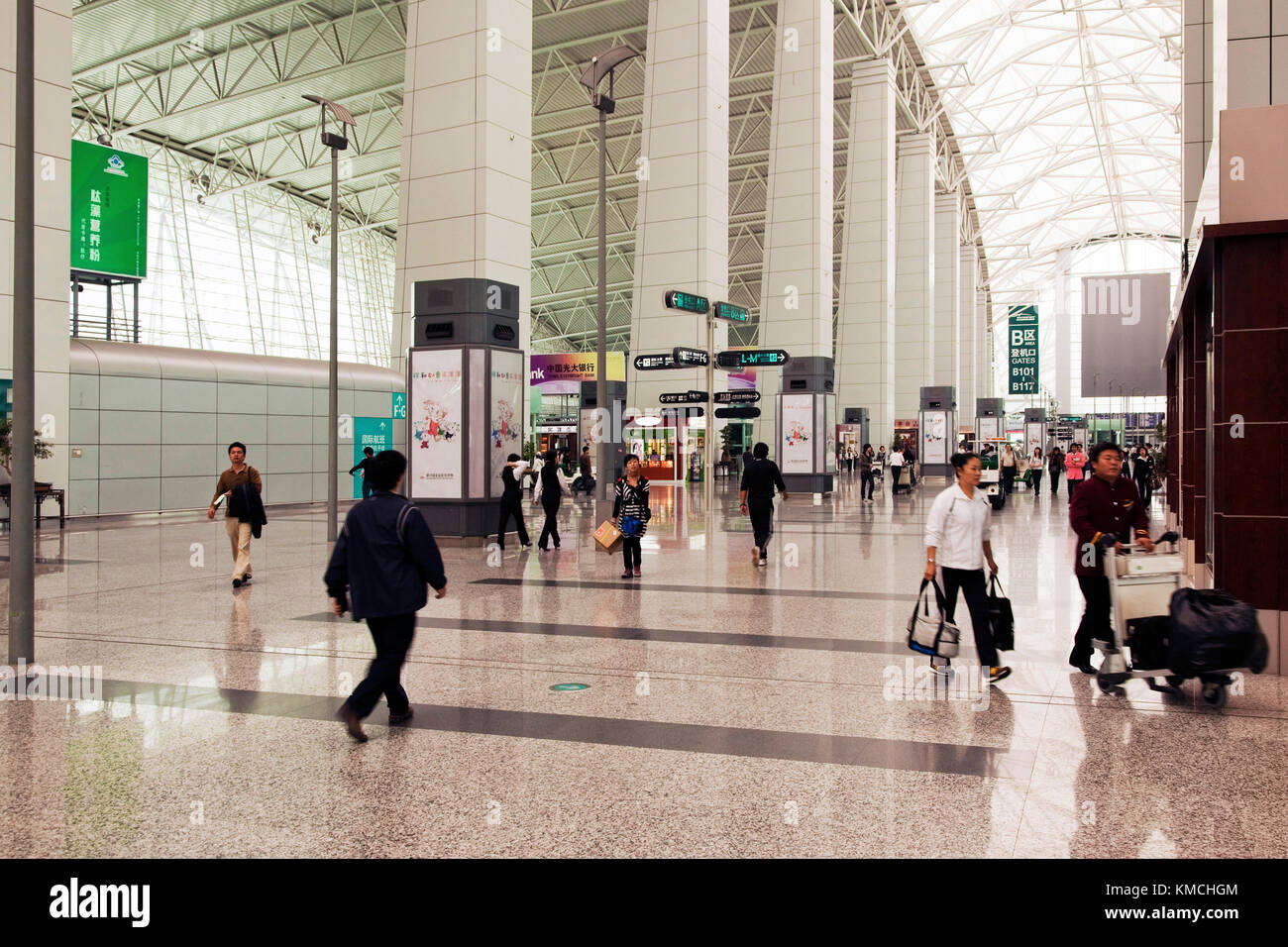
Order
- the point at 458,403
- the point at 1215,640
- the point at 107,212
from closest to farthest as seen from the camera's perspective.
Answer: the point at 1215,640 → the point at 458,403 → the point at 107,212

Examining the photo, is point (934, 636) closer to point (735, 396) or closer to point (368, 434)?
point (735, 396)

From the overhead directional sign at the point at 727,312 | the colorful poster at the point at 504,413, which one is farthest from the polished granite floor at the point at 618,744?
the overhead directional sign at the point at 727,312

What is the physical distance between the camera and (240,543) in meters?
12.0

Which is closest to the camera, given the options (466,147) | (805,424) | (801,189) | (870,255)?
(466,147)

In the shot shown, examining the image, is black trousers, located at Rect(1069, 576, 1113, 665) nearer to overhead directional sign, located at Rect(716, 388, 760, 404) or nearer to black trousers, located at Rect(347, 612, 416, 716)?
black trousers, located at Rect(347, 612, 416, 716)

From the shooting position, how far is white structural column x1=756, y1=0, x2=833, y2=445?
117 feet

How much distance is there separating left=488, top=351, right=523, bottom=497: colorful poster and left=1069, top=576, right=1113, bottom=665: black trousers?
11197 millimetres

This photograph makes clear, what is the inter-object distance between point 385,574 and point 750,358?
20007 millimetres

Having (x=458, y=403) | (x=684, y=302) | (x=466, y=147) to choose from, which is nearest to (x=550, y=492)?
(x=458, y=403)

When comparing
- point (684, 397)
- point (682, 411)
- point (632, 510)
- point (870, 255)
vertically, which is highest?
point (870, 255)

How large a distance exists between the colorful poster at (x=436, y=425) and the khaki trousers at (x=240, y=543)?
513 centimetres

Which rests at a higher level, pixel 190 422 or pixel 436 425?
pixel 190 422

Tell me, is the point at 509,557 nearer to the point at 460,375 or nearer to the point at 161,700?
the point at 460,375

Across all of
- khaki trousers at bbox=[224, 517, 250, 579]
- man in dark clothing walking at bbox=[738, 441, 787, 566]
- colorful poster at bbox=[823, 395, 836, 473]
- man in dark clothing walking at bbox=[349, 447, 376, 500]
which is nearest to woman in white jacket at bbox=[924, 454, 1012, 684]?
man in dark clothing walking at bbox=[349, 447, 376, 500]
